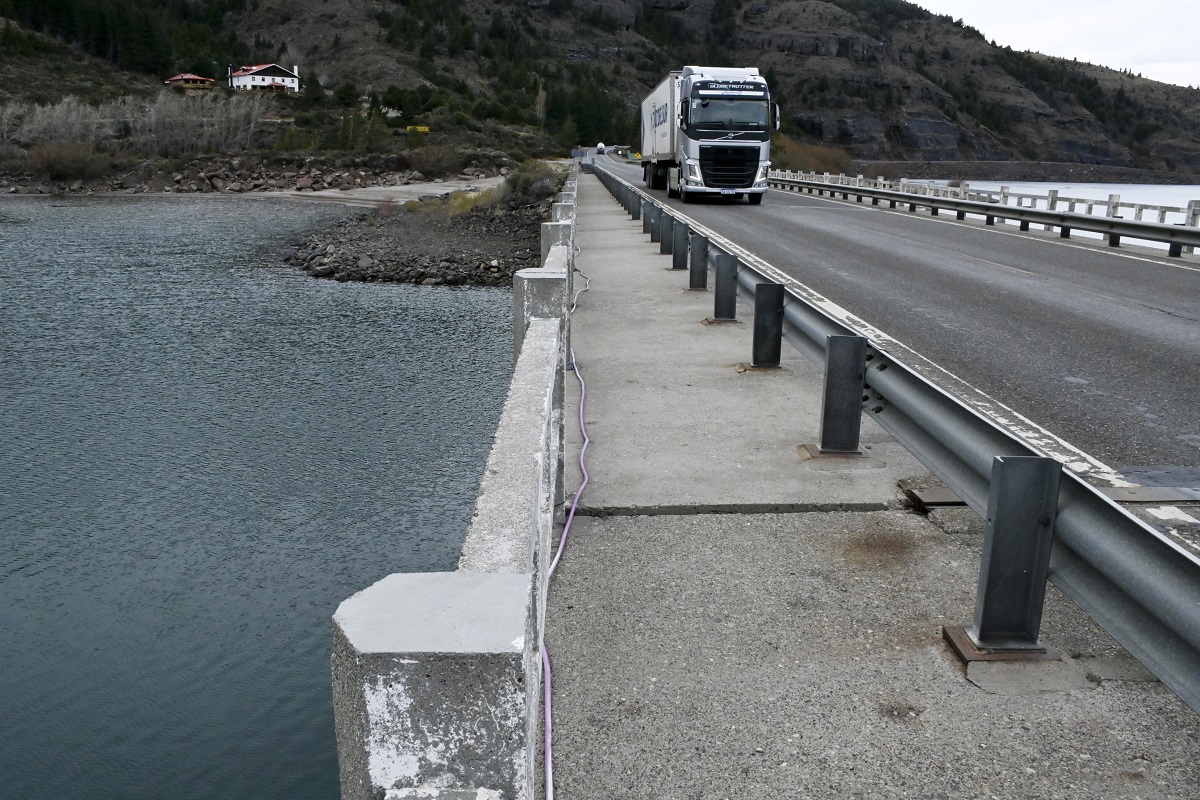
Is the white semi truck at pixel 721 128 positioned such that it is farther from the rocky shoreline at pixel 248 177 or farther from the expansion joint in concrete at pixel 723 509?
the rocky shoreline at pixel 248 177

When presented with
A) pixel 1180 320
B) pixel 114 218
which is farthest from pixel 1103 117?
pixel 1180 320

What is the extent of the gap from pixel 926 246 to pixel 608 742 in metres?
18.6

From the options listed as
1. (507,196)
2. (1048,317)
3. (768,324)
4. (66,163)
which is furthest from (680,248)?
(66,163)

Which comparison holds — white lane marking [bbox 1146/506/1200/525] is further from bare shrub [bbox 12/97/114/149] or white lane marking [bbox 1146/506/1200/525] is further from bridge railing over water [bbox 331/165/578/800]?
bare shrub [bbox 12/97/114/149]

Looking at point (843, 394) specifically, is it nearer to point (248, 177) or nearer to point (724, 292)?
point (724, 292)

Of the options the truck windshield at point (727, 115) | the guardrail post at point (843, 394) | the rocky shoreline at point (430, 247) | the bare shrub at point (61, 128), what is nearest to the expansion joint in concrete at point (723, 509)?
the guardrail post at point (843, 394)

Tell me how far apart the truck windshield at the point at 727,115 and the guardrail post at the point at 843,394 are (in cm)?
2594

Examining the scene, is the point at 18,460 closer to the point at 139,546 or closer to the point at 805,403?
the point at 139,546

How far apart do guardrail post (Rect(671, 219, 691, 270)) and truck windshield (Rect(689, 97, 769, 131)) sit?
16.1 meters

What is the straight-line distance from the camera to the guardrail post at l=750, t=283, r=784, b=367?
7781mm

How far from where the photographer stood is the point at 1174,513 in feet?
16.4

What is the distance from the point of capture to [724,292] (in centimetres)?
1058

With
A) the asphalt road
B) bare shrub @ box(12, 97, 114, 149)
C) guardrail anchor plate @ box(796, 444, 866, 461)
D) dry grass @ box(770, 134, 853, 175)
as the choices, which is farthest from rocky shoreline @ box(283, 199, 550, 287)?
bare shrub @ box(12, 97, 114, 149)

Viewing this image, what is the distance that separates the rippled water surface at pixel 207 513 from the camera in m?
6.86
